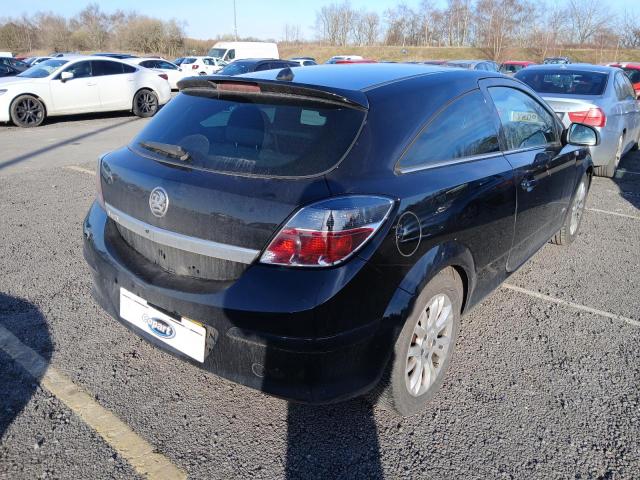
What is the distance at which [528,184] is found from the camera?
134 inches


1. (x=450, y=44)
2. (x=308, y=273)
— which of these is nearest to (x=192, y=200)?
(x=308, y=273)

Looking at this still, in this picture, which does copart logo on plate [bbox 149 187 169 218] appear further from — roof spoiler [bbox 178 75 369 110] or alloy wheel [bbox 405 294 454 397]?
alloy wheel [bbox 405 294 454 397]

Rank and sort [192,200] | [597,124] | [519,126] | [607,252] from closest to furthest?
[192,200] < [519,126] < [607,252] < [597,124]

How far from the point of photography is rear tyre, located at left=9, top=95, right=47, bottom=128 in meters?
12.1

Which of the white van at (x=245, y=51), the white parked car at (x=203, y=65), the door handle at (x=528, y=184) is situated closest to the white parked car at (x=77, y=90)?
the white parked car at (x=203, y=65)

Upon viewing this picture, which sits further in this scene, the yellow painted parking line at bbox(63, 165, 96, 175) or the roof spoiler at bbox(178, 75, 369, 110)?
the yellow painted parking line at bbox(63, 165, 96, 175)

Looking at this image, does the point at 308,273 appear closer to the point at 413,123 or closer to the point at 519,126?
the point at 413,123

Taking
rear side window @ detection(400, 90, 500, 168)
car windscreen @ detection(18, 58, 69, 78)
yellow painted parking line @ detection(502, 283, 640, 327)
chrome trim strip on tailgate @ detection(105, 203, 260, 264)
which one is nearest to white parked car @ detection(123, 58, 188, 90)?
car windscreen @ detection(18, 58, 69, 78)

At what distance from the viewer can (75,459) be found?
2299mm

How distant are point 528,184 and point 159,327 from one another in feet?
7.88

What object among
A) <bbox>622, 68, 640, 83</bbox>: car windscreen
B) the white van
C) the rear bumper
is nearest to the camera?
the rear bumper

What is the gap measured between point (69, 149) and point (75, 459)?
27.4ft

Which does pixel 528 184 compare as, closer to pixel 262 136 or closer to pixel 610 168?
pixel 262 136

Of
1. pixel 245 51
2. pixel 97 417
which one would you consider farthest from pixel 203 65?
pixel 97 417
